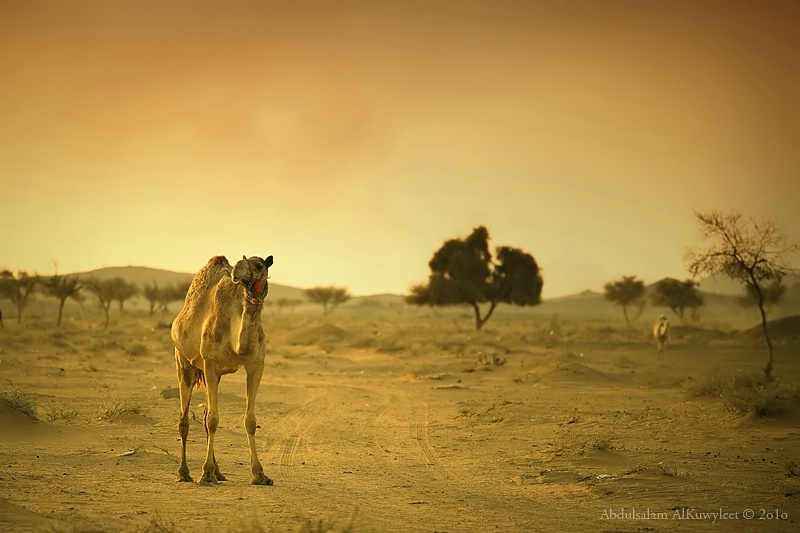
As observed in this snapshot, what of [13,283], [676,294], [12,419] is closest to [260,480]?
[12,419]

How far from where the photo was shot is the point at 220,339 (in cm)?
993

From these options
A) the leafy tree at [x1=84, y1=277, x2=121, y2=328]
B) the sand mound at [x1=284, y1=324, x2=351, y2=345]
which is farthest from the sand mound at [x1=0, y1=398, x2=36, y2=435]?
the leafy tree at [x1=84, y1=277, x2=121, y2=328]

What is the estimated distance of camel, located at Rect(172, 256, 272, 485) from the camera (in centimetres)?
946

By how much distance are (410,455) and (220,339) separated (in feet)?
14.7

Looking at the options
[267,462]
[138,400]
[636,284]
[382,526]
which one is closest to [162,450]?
[267,462]

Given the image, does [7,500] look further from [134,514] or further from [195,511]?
[195,511]

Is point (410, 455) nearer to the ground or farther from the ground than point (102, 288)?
nearer to the ground

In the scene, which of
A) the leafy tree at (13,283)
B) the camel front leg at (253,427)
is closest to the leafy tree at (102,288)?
the leafy tree at (13,283)

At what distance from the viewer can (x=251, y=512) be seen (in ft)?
26.7

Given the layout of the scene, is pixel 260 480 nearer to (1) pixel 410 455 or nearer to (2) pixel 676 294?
(1) pixel 410 455

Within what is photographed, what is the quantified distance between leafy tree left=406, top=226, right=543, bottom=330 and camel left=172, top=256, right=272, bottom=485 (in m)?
47.5

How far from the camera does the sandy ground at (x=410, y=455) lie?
8.17m

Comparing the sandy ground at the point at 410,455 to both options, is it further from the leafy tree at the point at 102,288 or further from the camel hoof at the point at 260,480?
the leafy tree at the point at 102,288

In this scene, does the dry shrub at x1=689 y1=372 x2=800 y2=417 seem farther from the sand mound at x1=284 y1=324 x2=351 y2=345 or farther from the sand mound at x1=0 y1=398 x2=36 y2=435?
the sand mound at x1=284 y1=324 x2=351 y2=345
